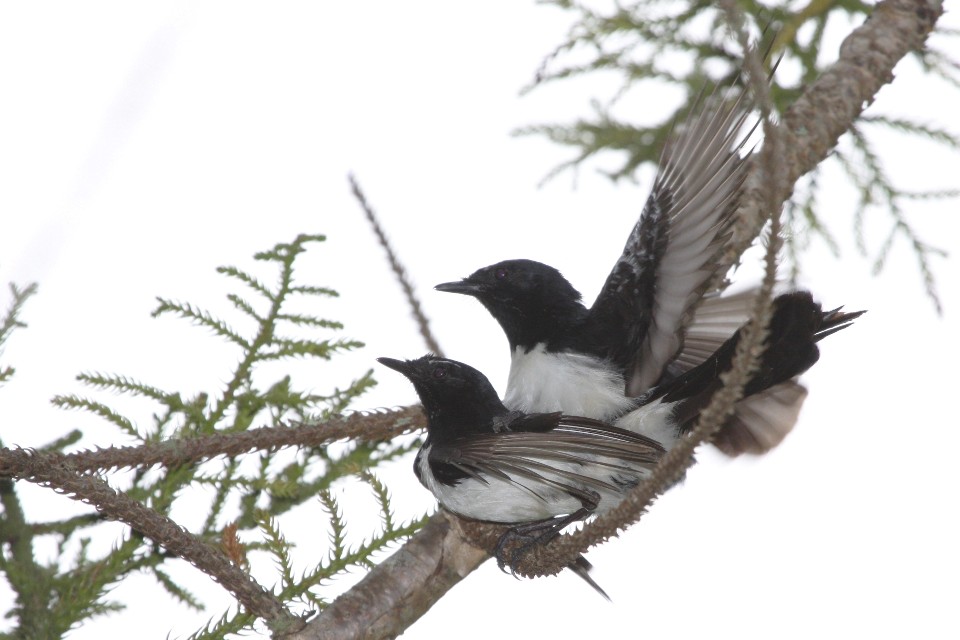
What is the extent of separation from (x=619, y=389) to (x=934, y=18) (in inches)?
80.2

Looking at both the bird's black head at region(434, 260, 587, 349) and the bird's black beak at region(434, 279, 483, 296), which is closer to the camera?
the bird's black head at region(434, 260, 587, 349)

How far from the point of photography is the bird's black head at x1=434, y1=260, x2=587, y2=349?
4.12 metres

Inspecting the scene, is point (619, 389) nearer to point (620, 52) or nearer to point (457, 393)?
point (457, 393)

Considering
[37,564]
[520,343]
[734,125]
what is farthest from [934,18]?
[37,564]

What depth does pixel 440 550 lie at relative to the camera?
323 cm

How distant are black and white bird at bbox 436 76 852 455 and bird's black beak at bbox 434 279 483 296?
19 cm

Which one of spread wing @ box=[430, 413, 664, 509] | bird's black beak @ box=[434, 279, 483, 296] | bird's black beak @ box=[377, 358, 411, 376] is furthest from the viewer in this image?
bird's black beak @ box=[434, 279, 483, 296]

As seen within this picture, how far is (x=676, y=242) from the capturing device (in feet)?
11.4

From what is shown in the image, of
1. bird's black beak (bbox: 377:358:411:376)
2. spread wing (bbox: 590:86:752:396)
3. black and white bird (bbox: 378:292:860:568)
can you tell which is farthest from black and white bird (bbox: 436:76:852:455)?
bird's black beak (bbox: 377:358:411:376)

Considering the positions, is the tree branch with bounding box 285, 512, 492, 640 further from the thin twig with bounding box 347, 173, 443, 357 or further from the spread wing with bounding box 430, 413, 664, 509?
the thin twig with bounding box 347, 173, 443, 357

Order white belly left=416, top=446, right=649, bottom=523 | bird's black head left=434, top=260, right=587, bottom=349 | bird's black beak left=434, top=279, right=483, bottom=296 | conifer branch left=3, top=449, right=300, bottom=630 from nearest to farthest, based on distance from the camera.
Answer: conifer branch left=3, top=449, right=300, bottom=630 → white belly left=416, top=446, right=649, bottom=523 → bird's black head left=434, top=260, right=587, bottom=349 → bird's black beak left=434, top=279, right=483, bottom=296

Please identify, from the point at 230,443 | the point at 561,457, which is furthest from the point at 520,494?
the point at 230,443

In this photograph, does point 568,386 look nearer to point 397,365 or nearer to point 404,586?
point 397,365

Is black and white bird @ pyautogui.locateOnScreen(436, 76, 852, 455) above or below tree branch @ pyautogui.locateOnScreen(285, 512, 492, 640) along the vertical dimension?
above
